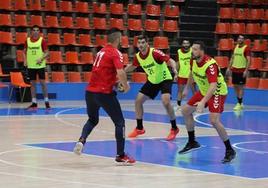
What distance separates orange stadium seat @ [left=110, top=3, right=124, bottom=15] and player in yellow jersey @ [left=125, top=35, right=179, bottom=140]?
1245cm

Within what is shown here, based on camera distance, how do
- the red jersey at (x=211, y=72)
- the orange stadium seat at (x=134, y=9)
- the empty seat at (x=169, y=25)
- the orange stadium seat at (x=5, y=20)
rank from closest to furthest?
the red jersey at (x=211, y=72)
the orange stadium seat at (x=5, y=20)
the orange stadium seat at (x=134, y=9)
the empty seat at (x=169, y=25)

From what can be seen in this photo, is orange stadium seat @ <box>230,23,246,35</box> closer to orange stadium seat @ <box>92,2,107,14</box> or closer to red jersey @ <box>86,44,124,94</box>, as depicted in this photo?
orange stadium seat @ <box>92,2,107,14</box>

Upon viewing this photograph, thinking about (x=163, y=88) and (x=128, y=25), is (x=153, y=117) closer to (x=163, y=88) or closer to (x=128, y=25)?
(x=163, y=88)

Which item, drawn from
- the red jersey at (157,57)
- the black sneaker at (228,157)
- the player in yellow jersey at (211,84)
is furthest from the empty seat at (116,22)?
the black sneaker at (228,157)

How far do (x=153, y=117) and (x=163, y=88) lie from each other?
4.51 m

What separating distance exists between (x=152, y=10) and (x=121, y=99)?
13.7 feet

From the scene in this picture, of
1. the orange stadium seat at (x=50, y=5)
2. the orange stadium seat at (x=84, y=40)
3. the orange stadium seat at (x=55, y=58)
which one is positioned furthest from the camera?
the orange stadium seat at (x=50, y=5)

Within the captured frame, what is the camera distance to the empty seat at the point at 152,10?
2552cm

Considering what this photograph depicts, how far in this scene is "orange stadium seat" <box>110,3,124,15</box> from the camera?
24859 mm

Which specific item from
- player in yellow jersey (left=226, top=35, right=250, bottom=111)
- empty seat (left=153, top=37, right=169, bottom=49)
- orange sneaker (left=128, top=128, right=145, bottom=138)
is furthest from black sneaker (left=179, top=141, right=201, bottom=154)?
empty seat (left=153, top=37, right=169, bottom=49)

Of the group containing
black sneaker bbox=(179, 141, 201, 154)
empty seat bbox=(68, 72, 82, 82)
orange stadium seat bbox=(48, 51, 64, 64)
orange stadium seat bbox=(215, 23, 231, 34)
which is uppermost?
orange stadium seat bbox=(215, 23, 231, 34)

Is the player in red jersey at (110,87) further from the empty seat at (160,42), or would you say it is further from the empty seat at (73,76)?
the empty seat at (160,42)

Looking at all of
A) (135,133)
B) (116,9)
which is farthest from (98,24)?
(135,133)

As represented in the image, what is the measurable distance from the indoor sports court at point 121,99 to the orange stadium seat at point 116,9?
4 cm
